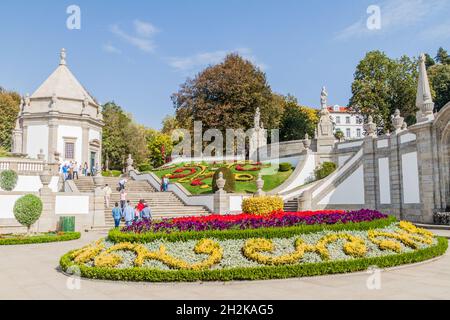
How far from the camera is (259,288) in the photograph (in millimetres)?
7348

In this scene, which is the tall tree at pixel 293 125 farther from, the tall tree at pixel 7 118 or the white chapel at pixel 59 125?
the tall tree at pixel 7 118

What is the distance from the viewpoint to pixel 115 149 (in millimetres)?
61219

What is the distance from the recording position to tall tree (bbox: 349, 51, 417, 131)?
4397 cm

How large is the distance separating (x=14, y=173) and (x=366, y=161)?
77.0ft

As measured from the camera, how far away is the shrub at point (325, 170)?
3100 cm

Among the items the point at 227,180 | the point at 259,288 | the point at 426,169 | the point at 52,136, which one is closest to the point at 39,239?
the point at 259,288

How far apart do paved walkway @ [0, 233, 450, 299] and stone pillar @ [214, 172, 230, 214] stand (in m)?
15.4

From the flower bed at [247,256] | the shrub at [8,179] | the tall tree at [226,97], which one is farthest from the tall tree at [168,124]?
the flower bed at [247,256]

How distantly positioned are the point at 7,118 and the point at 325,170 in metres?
47.6

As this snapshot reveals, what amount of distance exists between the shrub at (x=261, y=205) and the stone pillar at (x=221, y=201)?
9.58m

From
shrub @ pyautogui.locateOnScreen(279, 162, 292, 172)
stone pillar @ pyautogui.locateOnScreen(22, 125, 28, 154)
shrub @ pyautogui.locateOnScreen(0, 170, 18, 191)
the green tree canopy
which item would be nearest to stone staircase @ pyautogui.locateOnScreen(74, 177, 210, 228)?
shrub @ pyautogui.locateOnScreen(0, 170, 18, 191)

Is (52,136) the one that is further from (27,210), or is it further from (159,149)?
(159,149)
